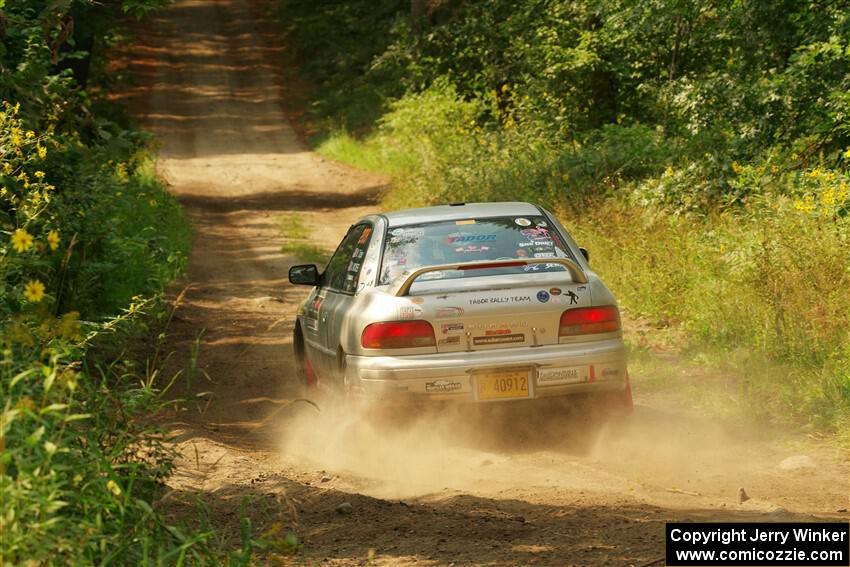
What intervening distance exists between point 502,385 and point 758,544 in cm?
250

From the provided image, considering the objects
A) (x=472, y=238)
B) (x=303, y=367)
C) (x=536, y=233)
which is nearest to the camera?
(x=472, y=238)

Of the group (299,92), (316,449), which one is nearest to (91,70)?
(299,92)

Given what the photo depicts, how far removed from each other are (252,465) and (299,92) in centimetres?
3479

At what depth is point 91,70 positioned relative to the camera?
26.2 meters

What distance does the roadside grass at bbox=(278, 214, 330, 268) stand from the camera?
1844cm

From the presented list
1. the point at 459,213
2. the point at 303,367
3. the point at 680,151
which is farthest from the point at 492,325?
the point at 680,151

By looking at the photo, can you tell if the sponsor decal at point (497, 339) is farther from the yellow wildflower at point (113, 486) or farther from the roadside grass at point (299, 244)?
the roadside grass at point (299, 244)

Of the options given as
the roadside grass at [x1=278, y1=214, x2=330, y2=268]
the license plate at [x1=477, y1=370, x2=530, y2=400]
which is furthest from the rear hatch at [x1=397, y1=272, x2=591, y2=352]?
the roadside grass at [x1=278, y1=214, x2=330, y2=268]

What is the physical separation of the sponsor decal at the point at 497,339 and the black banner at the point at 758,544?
2.20 metres

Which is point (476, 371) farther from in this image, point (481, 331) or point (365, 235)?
point (365, 235)

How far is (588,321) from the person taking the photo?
26.0ft

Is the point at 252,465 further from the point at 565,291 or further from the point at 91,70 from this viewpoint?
the point at 91,70

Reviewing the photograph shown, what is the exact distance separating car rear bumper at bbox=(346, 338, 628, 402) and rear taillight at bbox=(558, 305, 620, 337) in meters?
0.09

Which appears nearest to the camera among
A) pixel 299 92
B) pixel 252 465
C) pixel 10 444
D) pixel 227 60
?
pixel 10 444
